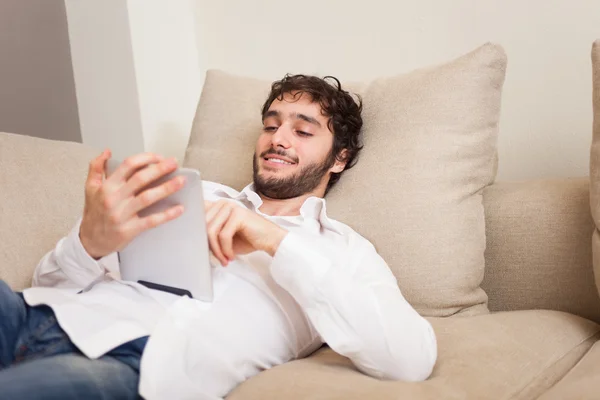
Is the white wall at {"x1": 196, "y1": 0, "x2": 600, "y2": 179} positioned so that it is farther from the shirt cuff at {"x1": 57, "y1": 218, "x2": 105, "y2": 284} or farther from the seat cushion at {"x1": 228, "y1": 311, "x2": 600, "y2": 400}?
the shirt cuff at {"x1": 57, "y1": 218, "x2": 105, "y2": 284}

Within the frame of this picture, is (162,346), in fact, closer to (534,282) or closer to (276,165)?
(276,165)

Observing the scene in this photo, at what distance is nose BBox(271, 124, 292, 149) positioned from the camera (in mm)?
1536

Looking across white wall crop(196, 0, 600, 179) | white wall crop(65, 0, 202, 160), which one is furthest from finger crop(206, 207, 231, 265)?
white wall crop(65, 0, 202, 160)

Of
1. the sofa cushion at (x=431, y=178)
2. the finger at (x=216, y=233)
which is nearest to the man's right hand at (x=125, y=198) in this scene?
the finger at (x=216, y=233)

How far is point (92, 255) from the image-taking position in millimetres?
1166

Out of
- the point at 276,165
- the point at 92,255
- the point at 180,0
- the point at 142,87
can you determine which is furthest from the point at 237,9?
the point at 92,255

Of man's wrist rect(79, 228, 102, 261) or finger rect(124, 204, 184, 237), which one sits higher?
finger rect(124, 204, 184, 237)

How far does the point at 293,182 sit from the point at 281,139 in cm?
10

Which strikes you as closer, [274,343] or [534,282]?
[274,343]

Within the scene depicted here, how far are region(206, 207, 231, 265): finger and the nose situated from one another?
0.46 m

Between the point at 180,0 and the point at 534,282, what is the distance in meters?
1.58

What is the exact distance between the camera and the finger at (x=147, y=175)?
0.97 meters

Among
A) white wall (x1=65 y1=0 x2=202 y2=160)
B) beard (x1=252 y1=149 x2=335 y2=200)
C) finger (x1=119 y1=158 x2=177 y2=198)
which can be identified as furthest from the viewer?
white wall (x1=65 y1=0 x2=202 y2=160)

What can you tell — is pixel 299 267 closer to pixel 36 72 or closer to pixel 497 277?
pixel 497 277
